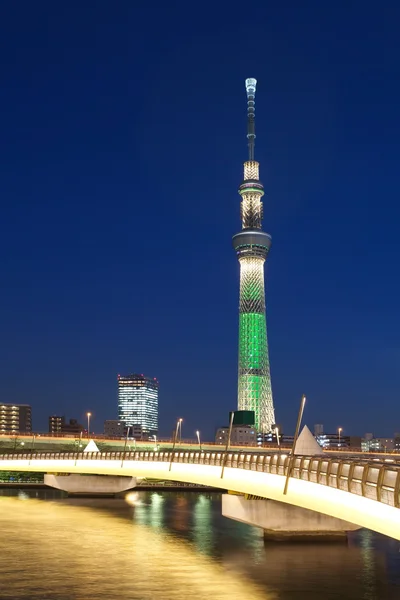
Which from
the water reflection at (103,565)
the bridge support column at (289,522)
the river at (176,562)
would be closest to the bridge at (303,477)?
the bridge support column at (289,522)

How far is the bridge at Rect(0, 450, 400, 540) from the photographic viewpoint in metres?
29.3

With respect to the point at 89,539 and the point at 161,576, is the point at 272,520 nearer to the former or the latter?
the point at 89,539

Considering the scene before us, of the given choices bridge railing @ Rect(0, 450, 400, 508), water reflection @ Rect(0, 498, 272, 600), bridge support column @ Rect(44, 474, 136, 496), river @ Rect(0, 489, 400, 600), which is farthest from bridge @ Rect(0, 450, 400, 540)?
bridge support column @ Rect(44, 474, 136, 496)

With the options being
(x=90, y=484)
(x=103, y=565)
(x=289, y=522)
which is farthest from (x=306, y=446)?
(x=90, y=484)

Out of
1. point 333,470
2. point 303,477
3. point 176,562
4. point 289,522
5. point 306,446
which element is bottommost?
point 176,562

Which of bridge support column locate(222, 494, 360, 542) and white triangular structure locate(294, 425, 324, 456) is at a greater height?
white triangular structure locate(294, 425, 324, 456)

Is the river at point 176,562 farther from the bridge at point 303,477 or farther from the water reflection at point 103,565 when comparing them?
the bridge at point 303,477

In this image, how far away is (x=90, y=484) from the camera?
102 m

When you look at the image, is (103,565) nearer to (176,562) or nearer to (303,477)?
(176,562)

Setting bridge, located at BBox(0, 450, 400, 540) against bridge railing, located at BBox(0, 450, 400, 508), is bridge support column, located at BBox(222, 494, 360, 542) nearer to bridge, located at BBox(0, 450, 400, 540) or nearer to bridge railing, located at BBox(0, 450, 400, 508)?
bridge, located at BBox(0, 450, 400, 540)

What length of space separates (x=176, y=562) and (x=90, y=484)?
57413 millimetres

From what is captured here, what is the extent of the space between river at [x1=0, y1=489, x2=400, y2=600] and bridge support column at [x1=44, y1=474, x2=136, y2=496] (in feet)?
89.4

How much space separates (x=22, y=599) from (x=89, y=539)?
20393 mm

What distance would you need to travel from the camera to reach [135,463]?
76.9m
